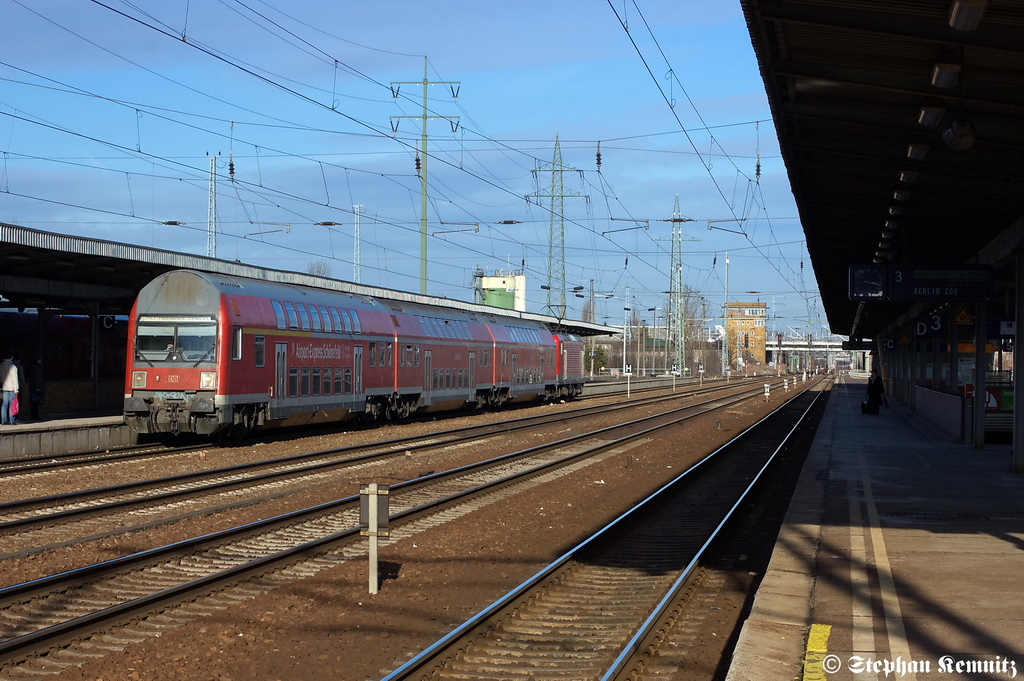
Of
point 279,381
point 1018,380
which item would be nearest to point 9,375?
point 279,381

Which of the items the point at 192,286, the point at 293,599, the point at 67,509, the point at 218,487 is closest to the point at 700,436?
the point at 192,286

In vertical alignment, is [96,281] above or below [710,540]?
above

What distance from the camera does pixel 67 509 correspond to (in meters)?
12.6

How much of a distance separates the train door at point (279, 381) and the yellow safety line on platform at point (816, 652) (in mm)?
16064

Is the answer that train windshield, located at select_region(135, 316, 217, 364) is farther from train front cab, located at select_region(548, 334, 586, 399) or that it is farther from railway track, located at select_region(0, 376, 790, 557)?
train front cab, located at select_region(548, 334, 586, 399)

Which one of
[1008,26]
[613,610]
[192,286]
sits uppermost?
[1008,26]

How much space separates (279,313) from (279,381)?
154cm

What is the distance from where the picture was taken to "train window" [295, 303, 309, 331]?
2275 cm

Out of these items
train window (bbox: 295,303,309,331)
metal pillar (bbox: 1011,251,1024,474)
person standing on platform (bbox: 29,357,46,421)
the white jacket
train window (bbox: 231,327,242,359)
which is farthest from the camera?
person standing on platform (bbox: 29,357,46,421)

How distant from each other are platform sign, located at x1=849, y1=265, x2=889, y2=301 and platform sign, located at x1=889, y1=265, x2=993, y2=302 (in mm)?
336

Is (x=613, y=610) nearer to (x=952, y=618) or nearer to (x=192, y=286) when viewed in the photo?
(x=952, y=618)

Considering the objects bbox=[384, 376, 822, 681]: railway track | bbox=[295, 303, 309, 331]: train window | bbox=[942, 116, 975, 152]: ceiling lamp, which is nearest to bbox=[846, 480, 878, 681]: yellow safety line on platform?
bbox=[384, 376, 822, 681]: railway track

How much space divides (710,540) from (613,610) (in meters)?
2.95

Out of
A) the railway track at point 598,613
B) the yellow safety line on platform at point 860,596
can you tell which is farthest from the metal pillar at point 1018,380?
the railway track at point 598,613
